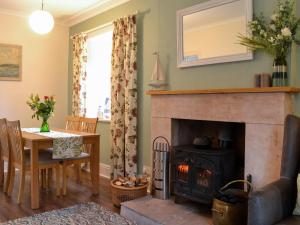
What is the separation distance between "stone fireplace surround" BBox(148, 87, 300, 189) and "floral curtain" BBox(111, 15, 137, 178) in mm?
1249

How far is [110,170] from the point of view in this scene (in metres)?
4.19

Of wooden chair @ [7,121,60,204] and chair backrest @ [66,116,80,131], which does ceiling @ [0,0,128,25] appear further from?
wooden chair @ [7,121,60,204]

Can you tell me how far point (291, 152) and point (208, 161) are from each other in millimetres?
718

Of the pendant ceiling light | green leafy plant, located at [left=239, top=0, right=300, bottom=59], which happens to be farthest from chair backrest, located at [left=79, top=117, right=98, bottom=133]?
green leafy plant, located at [left=239, top=0, right=300, bottom=59]

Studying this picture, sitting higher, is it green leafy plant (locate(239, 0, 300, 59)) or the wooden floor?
green leafy plant (locate(239, 0, 300, 59))

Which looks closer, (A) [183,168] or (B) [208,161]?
(B) [208,161]

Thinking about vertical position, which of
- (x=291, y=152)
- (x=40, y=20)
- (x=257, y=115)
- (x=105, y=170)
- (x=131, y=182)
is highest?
(x=40, y=20)

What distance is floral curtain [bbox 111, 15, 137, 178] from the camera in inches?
151

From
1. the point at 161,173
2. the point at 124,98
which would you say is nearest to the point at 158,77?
the point at 124,98

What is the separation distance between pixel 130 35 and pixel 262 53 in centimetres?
184

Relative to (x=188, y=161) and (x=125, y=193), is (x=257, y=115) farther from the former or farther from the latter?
(x=125, y=193)

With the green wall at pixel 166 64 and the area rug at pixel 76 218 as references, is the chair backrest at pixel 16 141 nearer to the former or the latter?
the area rug at pixel 76 218

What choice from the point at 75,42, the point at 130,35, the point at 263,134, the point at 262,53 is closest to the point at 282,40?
the point at 262,53

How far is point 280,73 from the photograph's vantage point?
2352mm
